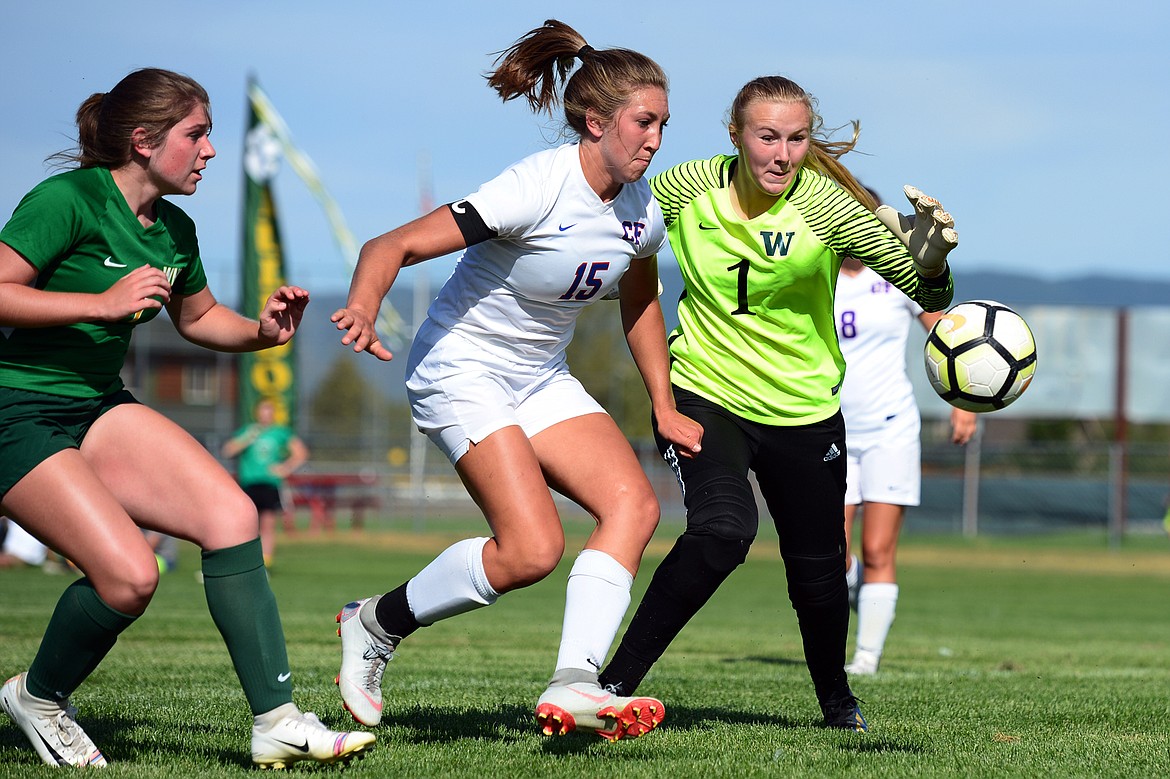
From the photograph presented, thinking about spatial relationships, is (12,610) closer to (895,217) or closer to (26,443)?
(26,443)

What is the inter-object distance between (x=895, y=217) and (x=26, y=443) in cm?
294

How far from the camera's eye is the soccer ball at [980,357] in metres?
4.86

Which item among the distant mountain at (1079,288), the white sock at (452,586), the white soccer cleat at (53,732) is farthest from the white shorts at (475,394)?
the distant mountain at (1079,288)

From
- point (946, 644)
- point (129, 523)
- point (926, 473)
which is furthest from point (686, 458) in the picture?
point (926, 473)

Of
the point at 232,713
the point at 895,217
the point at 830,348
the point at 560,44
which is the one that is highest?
the point at 560,44

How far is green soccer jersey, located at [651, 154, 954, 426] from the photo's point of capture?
475cm

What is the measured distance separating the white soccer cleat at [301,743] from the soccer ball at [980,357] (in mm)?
2468

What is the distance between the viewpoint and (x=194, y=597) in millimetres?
13086

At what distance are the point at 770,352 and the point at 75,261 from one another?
240cm

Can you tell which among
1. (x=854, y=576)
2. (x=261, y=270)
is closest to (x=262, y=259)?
(x=261, y=270)

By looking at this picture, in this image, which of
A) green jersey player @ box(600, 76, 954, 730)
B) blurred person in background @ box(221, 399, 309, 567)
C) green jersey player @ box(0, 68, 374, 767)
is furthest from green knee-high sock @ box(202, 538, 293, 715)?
blurred person in background @ box(221, 399, 309, 567)

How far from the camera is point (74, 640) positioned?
13.1 ft

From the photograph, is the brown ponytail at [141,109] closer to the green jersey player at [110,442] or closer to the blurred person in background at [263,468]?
the green jersey player at [110,442]

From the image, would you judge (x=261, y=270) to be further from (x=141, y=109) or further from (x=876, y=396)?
(x=141, y=109)
